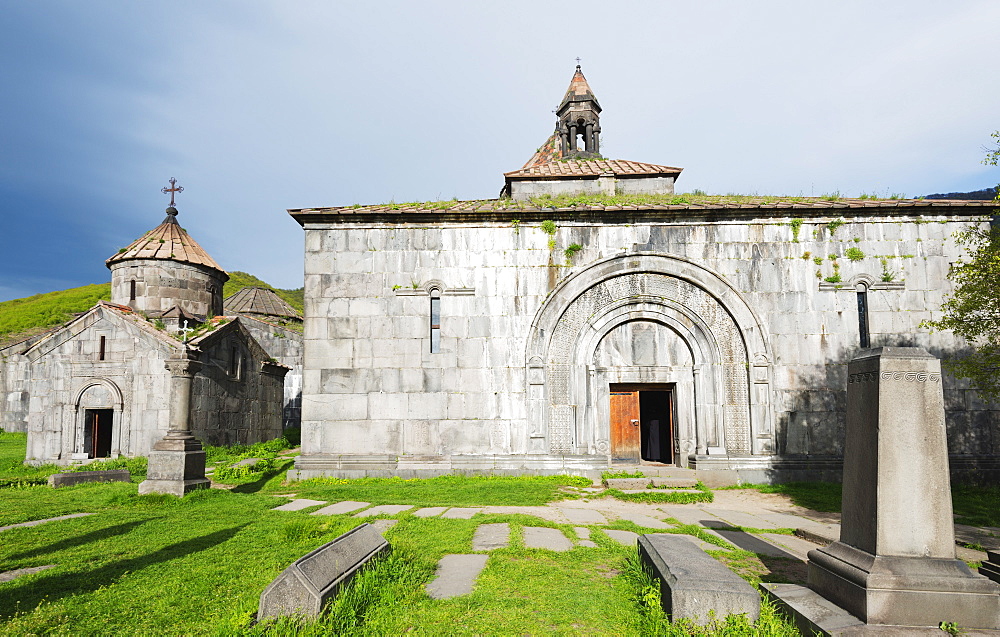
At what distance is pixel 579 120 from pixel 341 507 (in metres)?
16.3

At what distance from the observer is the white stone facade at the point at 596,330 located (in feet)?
40.7

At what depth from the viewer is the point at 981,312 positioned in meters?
11.5

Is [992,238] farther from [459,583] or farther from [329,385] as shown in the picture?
[329,385]

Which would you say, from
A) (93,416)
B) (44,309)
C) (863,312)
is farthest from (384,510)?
(44,309)

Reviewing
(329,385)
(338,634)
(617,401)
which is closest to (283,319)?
(329,385)

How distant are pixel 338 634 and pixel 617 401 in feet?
33.5

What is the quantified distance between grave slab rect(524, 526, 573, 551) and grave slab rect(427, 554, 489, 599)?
83 centimetres

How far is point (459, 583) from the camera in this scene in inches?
203

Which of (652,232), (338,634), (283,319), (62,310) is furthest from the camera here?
(62,310)

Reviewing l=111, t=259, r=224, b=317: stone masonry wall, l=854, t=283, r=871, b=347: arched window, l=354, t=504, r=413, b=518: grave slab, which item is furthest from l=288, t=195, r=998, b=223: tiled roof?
l=111, t=259, r=224, b=317: stone masonry wall

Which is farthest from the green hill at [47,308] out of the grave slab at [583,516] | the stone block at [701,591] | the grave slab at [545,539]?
the stone block at [701,591]

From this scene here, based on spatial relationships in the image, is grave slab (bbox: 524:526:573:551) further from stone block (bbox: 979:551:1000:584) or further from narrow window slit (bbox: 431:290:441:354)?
narrow window slit (bbox: 431:290:441:354)

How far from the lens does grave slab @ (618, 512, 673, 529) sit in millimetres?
8133

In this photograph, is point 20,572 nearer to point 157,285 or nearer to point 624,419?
point 624,419
